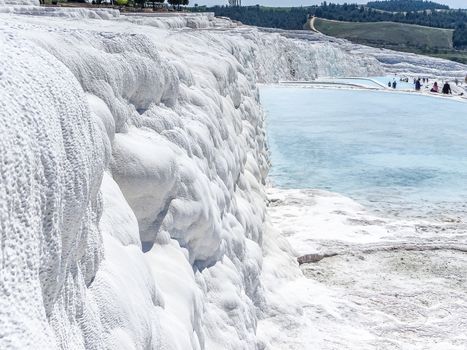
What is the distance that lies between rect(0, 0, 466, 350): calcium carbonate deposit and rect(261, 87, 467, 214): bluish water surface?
4565mm

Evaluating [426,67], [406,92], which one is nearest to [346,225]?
[406,92]

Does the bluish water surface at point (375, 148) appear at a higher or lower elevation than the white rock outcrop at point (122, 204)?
lower

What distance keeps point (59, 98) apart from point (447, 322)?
16.9 feet

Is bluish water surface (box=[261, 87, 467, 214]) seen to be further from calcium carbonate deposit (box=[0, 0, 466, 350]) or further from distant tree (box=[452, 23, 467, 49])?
distant tree (box=[452, 23, 467, 49])

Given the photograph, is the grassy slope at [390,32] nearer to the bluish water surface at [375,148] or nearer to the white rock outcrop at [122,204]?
the bluish water surface at [375,148]

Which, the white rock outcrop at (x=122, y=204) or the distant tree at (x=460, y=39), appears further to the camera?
the distant tree at (x=460, y=39)

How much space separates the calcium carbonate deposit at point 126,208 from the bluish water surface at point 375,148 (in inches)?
180

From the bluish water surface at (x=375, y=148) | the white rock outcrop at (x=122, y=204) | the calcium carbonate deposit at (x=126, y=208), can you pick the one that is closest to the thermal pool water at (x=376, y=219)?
the bluish water surface at (x=375, y=148)

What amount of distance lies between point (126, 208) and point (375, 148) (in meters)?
12.4

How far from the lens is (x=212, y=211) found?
4203mm

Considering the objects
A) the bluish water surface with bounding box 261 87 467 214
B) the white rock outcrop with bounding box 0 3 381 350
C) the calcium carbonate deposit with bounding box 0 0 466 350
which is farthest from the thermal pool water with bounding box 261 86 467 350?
the white rock outcrop with bounding box 0 3 381 350

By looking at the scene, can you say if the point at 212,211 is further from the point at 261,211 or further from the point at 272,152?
the point at 272,152

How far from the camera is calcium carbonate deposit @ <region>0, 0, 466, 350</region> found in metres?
1.53

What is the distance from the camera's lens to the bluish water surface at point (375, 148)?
11.3 metres
